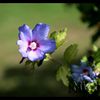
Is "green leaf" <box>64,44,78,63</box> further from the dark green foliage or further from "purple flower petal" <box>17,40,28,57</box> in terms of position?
the dark green foliage

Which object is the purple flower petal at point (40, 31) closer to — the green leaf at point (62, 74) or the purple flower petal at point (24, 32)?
the purple flower petal at point (24, 32)

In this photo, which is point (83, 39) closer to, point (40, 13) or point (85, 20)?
point (40, 13)

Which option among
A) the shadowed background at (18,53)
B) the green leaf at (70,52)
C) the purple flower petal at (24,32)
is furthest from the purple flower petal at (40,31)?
the shadowed background at (18,53)

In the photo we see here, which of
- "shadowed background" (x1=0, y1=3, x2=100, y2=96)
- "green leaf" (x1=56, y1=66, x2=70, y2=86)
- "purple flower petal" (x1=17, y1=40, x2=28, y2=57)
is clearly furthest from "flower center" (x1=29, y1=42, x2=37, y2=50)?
"shadowed background" (x1=0, y1=3, x2=100, y2=96)

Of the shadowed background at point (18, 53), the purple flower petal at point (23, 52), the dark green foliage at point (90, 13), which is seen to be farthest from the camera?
the shadowed background at point (18, 53)


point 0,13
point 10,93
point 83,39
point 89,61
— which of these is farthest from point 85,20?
point 0,13

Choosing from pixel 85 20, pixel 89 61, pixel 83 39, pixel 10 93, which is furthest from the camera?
pixel 83 39
